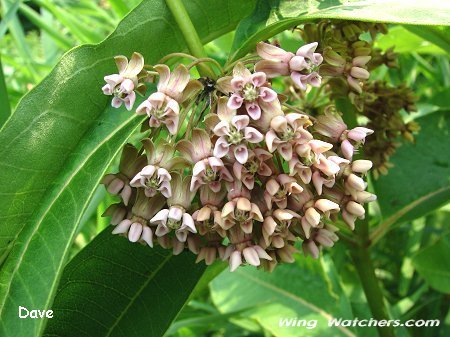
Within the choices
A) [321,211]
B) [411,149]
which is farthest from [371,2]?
[411,149]

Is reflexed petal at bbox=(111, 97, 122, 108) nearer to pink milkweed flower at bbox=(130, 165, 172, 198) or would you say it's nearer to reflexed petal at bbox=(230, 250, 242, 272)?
pink milkweed flower at bbox=(130, 165, 172, 198)

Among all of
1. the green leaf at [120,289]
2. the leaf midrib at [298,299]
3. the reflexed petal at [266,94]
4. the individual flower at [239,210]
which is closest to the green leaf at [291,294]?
the leaf midrib at [298,299]

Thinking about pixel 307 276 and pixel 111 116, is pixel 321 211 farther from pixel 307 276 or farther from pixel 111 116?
pixel 307 276

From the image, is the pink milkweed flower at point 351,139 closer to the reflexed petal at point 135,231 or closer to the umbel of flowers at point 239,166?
the umbel of flowers at point 239,166

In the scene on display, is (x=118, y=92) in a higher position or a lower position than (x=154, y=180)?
higher

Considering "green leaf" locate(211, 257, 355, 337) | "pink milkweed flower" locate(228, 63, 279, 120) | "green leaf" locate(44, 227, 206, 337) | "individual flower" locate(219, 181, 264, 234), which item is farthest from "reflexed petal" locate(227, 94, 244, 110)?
"green leaf" locate(211, 257, 355, 337)

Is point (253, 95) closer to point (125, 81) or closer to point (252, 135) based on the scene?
point (252, 135)

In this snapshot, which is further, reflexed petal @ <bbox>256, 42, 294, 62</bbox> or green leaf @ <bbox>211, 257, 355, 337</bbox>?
green leaf @ <bbox>211, 257, 355, 337</bbox>

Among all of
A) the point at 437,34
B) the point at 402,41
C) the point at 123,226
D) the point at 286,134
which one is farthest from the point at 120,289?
the point at 402,41
